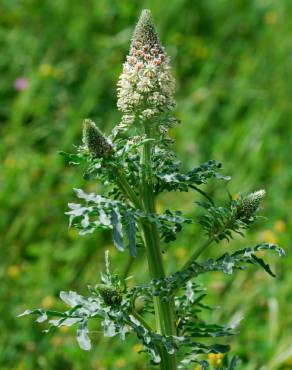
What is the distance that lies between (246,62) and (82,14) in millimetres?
1305

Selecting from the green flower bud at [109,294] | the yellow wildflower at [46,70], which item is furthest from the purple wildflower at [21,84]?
the green flower bud at [109,294]

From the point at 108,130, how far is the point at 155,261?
2899 mm

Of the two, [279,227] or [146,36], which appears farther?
[279,227]

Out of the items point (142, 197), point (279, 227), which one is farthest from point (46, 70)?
point (142, 197)

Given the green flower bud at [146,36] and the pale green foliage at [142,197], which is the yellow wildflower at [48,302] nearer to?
the pale green foliage at [142,197]

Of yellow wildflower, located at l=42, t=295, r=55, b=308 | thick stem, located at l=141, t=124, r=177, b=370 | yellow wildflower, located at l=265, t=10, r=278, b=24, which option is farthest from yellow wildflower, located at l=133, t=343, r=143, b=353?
yellow wildflower, located at l=265, t=10, r=278, b=24

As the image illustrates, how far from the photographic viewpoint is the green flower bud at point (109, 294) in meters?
1.69

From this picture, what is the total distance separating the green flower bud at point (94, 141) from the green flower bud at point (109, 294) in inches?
12.5

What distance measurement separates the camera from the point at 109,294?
1689 millimetres

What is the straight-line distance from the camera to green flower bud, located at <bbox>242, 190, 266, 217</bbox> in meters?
1.71

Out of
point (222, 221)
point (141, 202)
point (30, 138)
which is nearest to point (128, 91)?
point (141, 202)

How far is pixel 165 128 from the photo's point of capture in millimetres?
1684

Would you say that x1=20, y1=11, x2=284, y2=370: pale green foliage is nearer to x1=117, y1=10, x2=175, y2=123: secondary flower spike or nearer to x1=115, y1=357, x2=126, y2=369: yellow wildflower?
x1=117, y1=10, x2=175, y2=123: secondary flower spike

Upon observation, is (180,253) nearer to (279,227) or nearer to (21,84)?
(279,227)
